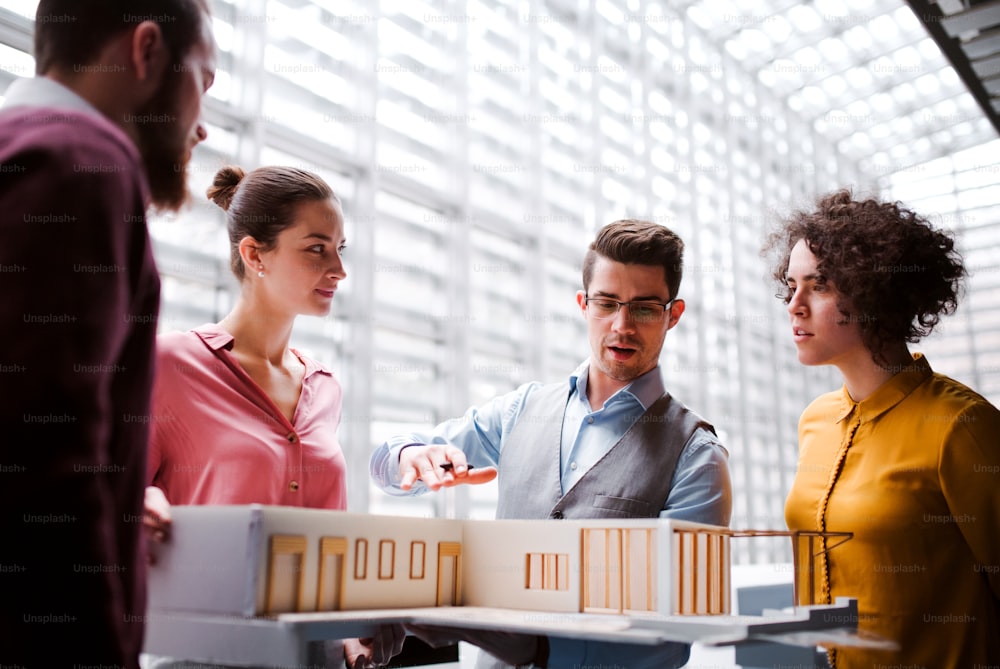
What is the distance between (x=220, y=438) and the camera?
1.69 meters

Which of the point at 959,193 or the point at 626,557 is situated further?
the point at 959,193

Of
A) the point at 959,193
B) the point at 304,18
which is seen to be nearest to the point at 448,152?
the point at 304,18

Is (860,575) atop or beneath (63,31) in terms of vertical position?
beneath

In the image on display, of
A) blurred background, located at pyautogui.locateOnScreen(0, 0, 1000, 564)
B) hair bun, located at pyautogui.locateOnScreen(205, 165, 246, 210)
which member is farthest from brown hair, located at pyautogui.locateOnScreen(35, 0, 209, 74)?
hair bun, located at pyautogui.locateOnScreen(205, 165, 246, 210)

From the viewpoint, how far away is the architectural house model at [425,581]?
124 cm

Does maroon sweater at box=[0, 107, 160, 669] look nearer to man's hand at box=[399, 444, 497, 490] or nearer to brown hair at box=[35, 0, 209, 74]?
brown hair at box=[35, 0, 209, 74]

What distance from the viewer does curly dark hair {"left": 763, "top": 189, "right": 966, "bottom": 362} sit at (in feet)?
6.55

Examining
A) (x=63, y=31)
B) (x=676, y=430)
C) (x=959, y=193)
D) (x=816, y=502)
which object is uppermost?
(x=959, y=193)

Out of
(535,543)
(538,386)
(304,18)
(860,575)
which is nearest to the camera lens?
(535,543)

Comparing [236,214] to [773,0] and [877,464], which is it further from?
[773,0]

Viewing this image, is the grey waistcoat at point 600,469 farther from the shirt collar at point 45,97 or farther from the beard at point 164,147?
the shirt collar at point 45,97

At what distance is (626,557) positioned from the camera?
55.8 inches

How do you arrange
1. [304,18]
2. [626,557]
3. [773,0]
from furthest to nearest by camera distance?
[773,0]
[304,18]
[626,557]

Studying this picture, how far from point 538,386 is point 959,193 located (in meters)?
10.4
